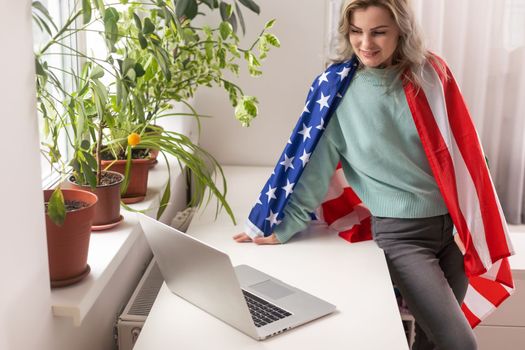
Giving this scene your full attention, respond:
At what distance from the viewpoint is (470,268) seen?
74.4 inches

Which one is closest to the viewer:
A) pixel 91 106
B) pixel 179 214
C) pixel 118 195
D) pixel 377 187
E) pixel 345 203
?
pixel 91 106

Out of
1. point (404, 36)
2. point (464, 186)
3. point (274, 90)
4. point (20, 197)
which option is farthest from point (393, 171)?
point (20, 197)

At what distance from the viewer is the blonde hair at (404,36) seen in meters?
1.85

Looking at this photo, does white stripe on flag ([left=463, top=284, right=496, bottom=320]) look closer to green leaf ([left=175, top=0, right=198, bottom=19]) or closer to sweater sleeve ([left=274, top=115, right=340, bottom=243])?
sweater sleeve ([left=274, top=115, right=340, bottom=243])

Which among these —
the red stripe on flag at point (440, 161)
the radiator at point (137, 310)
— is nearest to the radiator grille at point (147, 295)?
the radiator at point (137, 310)

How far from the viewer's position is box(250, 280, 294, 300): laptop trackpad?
158 cm

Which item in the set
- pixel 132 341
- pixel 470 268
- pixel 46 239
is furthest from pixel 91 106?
pixel 470 268

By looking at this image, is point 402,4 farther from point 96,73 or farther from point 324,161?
point 96,73

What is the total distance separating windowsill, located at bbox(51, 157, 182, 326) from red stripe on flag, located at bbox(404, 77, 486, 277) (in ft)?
2.41

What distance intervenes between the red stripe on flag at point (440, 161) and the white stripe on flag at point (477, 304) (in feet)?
0.85

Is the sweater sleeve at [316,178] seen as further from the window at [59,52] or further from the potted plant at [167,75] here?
the window at [59,52]

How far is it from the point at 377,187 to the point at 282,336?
0.68 metres

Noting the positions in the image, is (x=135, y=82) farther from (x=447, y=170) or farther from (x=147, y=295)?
(x=447, y=170)

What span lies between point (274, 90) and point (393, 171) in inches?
36.6
